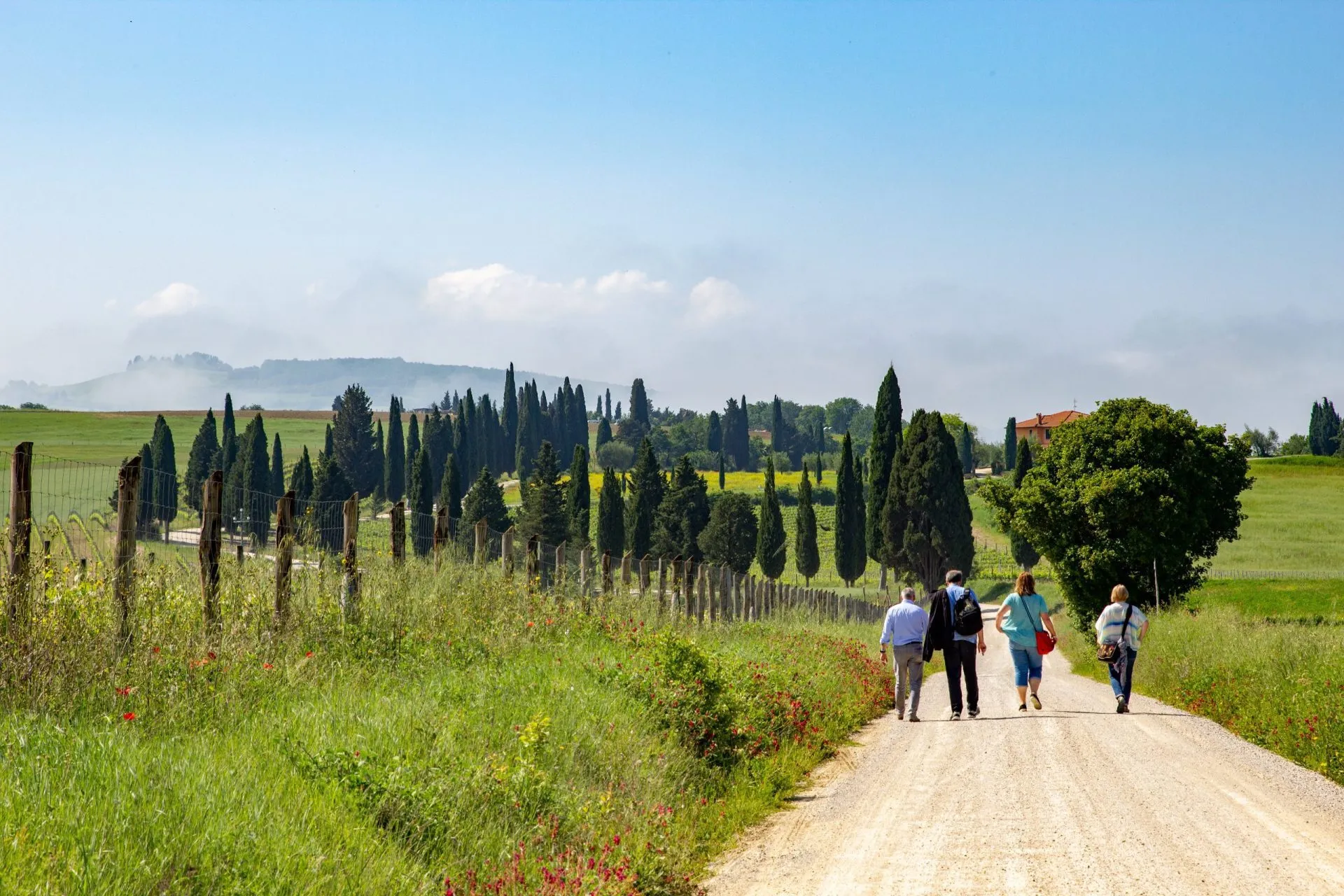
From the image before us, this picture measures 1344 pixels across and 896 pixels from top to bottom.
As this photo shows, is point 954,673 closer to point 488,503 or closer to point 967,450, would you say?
point 488,503

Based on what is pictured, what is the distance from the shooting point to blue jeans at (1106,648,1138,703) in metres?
15.3

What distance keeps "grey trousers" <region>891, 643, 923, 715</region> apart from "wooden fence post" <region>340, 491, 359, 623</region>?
23.5 feet

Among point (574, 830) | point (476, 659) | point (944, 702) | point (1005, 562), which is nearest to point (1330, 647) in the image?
point (944, 702)

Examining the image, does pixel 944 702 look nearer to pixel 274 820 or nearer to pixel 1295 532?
pixel 274 820

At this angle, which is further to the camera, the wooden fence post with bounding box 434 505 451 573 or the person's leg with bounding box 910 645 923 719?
the person's leg with bounding box 910 645 923 719

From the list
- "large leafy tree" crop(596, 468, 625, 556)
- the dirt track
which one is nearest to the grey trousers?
the dirt track

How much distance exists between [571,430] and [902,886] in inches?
6774

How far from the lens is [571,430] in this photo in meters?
178

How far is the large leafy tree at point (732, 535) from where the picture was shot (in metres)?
80.6

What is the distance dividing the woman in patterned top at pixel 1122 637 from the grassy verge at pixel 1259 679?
0.98 metres

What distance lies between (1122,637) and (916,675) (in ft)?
9.25

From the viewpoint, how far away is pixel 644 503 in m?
83.4

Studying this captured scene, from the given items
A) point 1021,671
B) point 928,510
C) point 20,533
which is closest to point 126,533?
point 20,533

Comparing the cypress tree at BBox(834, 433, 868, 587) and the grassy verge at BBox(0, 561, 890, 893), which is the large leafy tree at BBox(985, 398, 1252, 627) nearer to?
the grassy verge at BBox(0, 561, 890, 893)
